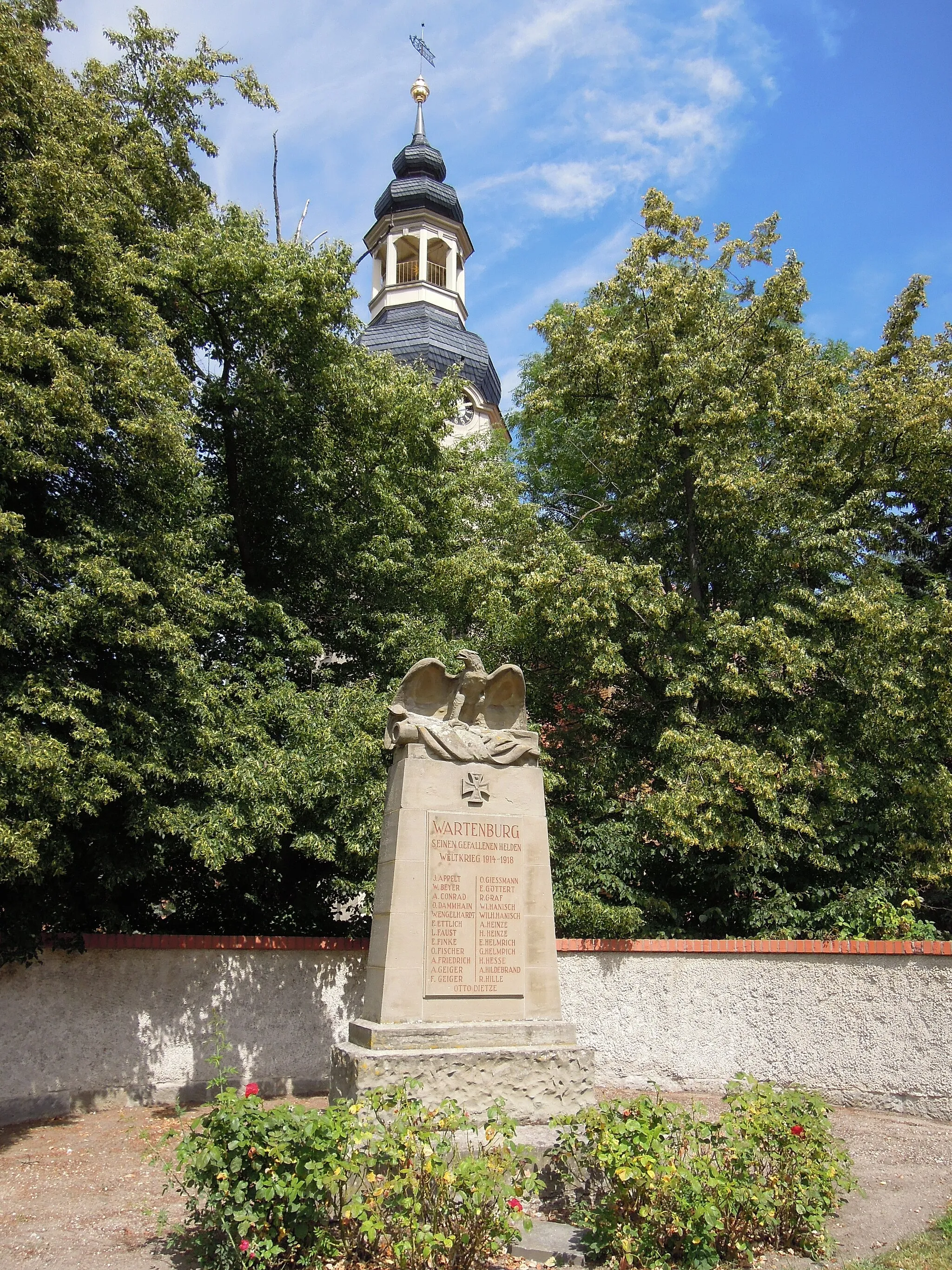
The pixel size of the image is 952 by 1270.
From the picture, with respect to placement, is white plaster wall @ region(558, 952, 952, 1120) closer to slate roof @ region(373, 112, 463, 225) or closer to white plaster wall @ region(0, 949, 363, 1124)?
white plaster wall @ region(0, 949, 363, 1124)

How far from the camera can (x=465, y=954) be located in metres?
7.03

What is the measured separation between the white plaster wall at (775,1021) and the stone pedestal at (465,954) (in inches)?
123

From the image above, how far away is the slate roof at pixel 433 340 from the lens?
29.8m

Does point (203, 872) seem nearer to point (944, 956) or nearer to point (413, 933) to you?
point (413, 933)

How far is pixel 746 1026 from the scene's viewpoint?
10.2m

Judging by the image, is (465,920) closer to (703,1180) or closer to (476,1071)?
(476,1071)

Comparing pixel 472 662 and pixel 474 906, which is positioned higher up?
pixel 472 662

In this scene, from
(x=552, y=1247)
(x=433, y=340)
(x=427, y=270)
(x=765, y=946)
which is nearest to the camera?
(x=552, y=1247)

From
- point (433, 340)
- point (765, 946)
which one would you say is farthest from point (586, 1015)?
point (433, 340)

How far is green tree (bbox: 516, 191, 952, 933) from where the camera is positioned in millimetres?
10922

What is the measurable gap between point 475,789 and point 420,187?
3136 centimetres

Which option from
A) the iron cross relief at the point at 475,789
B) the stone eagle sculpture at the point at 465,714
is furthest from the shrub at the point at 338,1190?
the stone eagle sculpture at the point at 465,714

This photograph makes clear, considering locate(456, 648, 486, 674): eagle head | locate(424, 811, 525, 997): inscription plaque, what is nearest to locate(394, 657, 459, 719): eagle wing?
locate(456, 648, 486, 674): eagle head

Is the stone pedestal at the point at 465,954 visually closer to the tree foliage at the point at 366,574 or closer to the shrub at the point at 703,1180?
the shrub at the point at 703,1180
